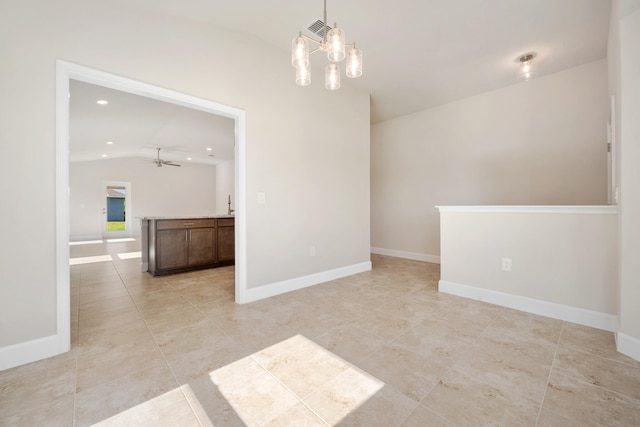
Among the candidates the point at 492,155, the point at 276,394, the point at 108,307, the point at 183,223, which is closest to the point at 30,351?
the point at 108,307

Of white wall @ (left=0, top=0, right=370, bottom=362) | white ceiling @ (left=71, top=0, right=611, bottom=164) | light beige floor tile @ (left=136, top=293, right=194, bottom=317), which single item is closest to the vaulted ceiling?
white ceiling @ (left=71, top=0, right=611, bottom=164)

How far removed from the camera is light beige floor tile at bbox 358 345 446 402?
1.49 m

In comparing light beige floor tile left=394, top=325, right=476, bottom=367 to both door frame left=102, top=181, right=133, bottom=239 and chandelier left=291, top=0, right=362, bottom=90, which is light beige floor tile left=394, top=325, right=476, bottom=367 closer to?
chandelier left=291, top=0, right=362, bottom=90

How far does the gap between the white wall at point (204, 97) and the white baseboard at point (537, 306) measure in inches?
60.7

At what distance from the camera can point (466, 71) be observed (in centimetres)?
362

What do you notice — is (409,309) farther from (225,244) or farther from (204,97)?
(225,244)

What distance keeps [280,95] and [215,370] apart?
2.89 meters

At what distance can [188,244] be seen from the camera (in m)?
4.30

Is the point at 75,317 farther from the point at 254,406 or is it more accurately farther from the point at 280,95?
the point at 280,95

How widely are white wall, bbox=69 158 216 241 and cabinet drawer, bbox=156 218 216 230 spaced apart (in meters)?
6.64

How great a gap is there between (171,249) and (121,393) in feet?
9.81

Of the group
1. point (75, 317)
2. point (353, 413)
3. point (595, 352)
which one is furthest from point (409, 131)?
point (75, 317)

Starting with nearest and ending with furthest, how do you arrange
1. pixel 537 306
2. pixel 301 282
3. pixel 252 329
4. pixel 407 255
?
pixel 252 329 < pixel 537 306 < pixel 301 282 < pixel 407 255

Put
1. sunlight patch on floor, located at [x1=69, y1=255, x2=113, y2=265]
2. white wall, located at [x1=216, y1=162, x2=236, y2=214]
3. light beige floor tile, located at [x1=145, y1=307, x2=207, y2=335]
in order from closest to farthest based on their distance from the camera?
1. light beige floor tile, located at [x1=145, y1=307, x2=207, y2=335]
2. sunlight patch on floor, located at [x1=69, y1=255, x2=113, y2=265]
3. white wall, located at [x1=216, y1=162, x2=236, y2=214]
